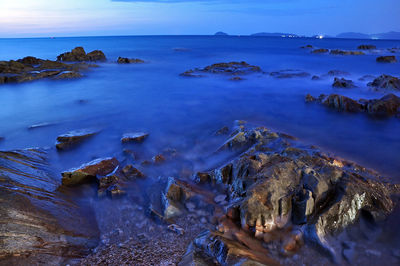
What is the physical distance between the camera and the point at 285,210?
9.76 ft

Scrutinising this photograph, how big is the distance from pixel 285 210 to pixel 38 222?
3038mm

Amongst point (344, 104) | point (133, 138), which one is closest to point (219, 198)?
point (133, 138)

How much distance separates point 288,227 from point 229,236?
2.42 feet

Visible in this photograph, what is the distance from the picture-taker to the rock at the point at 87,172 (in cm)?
402

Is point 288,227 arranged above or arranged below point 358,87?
below

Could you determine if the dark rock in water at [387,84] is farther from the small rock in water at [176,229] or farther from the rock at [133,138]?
the small rock in water at [176,229]

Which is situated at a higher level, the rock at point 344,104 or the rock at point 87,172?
the rock at point 344,104

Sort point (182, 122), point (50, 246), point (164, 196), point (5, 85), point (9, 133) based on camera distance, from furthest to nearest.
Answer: point (5, 85) → point (182, 122) → point (9, 133) → point (164, 196) → point (50, 246)

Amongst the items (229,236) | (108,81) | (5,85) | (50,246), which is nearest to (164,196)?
(229,236)

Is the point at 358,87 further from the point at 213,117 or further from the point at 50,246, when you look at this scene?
the point at 50,246

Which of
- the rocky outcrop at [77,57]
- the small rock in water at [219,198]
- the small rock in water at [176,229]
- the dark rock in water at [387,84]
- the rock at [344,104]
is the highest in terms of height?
the rocky outcrop at [77,57]

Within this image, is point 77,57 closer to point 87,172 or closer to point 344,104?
point 87,172

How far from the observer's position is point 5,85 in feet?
42.7

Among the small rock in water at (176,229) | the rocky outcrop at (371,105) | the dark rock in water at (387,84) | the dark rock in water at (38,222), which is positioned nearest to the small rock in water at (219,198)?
the small rock in water at (176,229)
